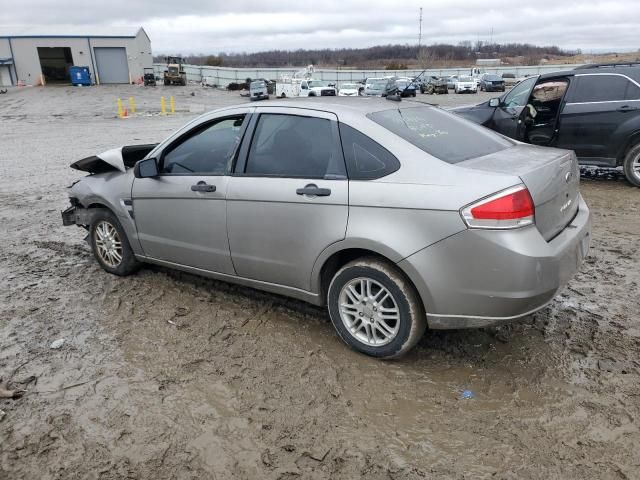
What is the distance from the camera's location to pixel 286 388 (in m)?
3.28

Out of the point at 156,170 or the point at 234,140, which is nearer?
the point at 234,140

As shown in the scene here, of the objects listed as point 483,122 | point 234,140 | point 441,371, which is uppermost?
point 234,140

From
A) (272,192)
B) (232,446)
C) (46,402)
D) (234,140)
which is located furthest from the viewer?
(234,140)

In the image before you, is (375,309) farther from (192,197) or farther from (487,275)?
(192,197)

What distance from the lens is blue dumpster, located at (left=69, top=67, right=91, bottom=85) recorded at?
49594 mm

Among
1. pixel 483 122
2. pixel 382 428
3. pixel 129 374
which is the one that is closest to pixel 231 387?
pixel 129 374

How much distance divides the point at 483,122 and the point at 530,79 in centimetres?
104

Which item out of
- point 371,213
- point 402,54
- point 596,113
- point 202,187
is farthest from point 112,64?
point 402,54

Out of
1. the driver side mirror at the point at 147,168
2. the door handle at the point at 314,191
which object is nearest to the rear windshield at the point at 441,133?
the door handle at the point at 314,191

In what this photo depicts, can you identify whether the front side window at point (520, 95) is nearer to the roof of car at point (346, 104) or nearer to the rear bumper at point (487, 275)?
the roof of car at point (346, 104)

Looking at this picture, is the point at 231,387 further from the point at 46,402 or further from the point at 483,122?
the point at 483,122

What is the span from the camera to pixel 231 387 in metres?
3.31

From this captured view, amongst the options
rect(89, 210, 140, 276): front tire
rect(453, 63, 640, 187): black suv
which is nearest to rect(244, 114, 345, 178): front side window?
rect(89, 210, 140, 276): front tire

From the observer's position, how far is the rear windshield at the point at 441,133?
345cm
